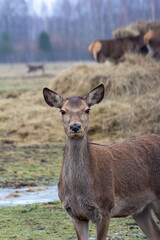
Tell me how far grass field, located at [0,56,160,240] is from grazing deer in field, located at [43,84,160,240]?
0.83m

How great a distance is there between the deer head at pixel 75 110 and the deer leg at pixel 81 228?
0.90 meters

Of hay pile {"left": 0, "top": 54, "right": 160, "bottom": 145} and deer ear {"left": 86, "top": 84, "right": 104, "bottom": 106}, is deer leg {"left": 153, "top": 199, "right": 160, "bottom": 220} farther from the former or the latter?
hay pile {"left": 0, "top": 54, "right": 160, "bottom": 145}

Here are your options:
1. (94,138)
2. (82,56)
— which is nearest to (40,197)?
(94,138)

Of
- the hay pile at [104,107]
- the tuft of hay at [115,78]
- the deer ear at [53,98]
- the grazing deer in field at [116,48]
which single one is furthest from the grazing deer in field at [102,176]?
the grazing deer in field at [116,48]

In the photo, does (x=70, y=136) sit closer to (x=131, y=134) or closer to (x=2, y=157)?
(x=2, y=157)

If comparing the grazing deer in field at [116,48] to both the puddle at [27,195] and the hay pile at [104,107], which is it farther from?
the puddle at [27,195]

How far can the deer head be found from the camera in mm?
6344

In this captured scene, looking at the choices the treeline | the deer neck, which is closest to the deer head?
the deer neck

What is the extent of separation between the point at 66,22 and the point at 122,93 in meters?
96.1

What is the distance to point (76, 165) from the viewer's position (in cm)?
659

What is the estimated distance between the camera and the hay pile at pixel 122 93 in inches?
662

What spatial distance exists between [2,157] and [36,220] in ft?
18.5

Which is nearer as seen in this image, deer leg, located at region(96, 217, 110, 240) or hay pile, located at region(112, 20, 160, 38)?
deer leg, located at region(96, 217, 110, 240)

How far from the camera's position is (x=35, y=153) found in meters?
14.5
